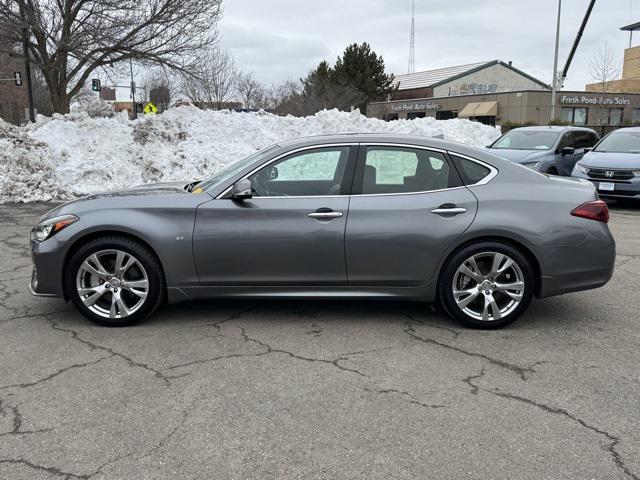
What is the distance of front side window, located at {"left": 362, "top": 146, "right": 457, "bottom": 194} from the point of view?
463 cm

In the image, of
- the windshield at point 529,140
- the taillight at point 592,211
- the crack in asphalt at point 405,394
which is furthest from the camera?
the windshield at point 529,140

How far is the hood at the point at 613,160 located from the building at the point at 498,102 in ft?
95.1

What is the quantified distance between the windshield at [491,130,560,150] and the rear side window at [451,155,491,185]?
8.74 meters

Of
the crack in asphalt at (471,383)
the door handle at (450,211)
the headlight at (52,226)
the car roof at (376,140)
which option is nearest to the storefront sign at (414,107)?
the car roof at (376,140)

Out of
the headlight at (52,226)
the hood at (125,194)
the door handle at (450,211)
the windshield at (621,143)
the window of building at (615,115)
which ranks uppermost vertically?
the window of building at (615,115)

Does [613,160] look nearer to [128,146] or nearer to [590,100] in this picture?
[128,146]

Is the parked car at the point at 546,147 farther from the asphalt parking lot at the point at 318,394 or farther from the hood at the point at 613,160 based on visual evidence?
the asphalt parking lot at the point at 318,394

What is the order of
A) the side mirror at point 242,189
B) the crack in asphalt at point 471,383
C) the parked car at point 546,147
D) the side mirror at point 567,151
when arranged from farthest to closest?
1. the side mirror at point 567,151
2. the parked car at point 546,147
3. the side mirror at point 242,189
4. the crack in asphalt at point 471,383

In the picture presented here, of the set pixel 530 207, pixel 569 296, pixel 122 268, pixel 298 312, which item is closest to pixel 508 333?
pixel 530 207

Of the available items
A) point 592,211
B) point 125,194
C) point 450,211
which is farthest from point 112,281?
point 592,211

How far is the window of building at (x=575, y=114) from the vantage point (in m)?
46.5

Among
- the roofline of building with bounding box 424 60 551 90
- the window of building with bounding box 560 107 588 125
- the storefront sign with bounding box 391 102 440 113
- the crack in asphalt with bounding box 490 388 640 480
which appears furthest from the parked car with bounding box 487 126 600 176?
the roofline of building with bounding box 424 60 551 90

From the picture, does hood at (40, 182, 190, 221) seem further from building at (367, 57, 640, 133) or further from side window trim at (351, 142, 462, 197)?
building at (367, 57, 640, 133)

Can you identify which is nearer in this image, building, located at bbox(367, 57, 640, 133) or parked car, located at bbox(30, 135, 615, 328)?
parked car, located at bbox(30, 135, 615, 328)
